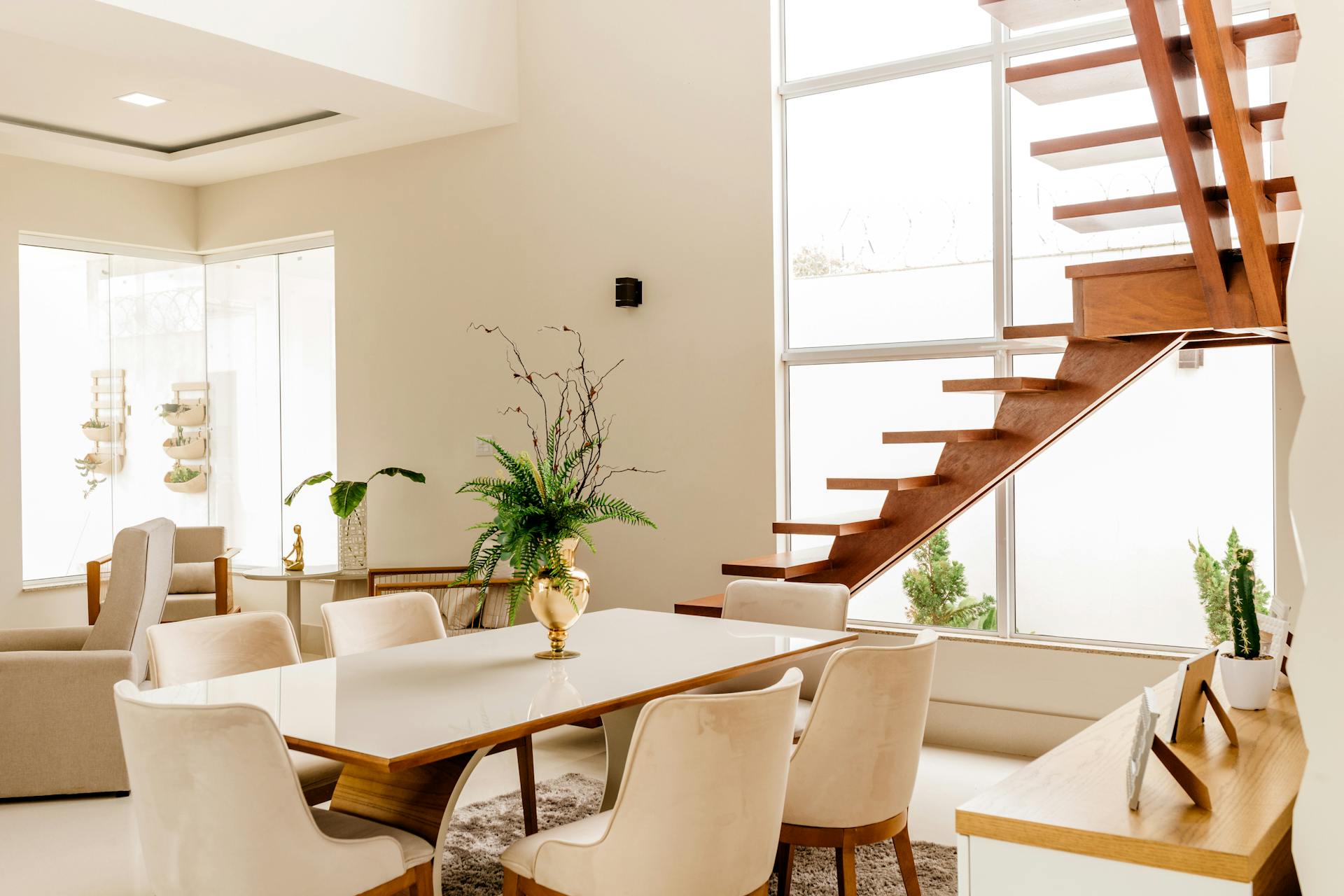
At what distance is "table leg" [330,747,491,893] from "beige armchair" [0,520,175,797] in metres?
2.08

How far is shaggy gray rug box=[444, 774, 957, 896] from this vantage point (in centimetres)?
324

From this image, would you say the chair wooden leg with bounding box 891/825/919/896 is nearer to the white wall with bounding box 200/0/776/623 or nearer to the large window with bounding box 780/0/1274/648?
the large window with bounding box 780/0/1274/648

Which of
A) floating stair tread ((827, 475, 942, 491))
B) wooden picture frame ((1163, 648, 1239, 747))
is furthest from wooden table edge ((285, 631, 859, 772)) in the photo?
floating stair tread ((827, 475, 942, 491))

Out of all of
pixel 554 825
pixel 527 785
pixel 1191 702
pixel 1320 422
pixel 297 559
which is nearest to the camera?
pixel 1320 422

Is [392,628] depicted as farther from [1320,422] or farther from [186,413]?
[186,413]

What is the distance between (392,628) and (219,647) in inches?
25.7

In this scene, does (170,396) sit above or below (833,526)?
above

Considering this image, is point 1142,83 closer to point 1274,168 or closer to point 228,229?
point 1274,168

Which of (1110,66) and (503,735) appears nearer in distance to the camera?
(503,735)

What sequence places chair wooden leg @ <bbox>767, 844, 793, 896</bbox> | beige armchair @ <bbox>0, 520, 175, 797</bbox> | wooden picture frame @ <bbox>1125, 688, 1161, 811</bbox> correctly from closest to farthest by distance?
wooden picture frame @ <bbox>1125, 688, 1161, 811</bbox> < chair wooden leg @ <bbox>767, 844, 793, 896</bbox> < beige armchair @ <bbox>0, 520, 175, 797</bbox>

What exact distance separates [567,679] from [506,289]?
3931 mm

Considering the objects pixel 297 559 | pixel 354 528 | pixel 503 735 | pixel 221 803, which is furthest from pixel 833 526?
pixel 297 559

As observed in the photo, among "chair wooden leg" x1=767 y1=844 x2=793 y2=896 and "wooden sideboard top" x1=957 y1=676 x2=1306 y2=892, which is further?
"chair wooden leg" x1=767 y1=844 x2=793 y2=896

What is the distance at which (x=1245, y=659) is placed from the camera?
2105 mm
